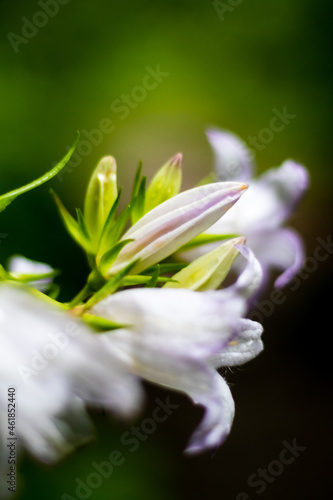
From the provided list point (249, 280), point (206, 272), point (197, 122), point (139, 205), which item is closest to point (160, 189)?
point (139, 205)

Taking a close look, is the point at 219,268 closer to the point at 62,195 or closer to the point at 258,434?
the point at 62,195

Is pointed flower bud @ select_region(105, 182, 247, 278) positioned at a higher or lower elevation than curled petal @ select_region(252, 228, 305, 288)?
higher

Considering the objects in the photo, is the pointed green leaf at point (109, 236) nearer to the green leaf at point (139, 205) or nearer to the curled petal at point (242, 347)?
the green leaf at point (139, 205)

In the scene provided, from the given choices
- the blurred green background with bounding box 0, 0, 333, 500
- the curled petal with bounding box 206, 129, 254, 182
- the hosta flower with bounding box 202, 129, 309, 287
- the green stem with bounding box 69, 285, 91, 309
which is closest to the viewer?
the green stem with bounding box 69, 285, 91, 309

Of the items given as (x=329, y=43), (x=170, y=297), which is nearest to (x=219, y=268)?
(x=170, y=297)

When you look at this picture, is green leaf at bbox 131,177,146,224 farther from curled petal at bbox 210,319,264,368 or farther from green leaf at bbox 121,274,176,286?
curled petal at bbox 210,319,264,368

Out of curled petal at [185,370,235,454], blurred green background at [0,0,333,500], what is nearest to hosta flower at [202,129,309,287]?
curled petal at [185,370,235,454]
